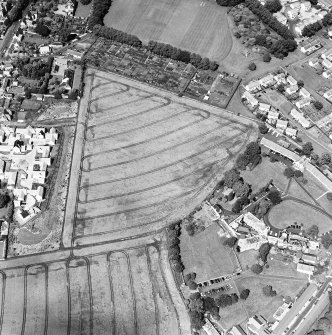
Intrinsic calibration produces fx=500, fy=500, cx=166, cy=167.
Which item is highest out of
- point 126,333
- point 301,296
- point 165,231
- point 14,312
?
point 301,296

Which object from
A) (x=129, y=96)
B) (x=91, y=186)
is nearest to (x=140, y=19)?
(x=129, y=96)

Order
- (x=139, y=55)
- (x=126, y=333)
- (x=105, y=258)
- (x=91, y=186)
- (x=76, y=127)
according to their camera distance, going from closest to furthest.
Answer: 1. (x=126, y=333)
2. (x=105, y=258)
3. (x=91, y=186)
4. (x=76, y=127)
5. (x=139, y=55)

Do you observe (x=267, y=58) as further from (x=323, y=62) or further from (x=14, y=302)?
(x=14, y=302)

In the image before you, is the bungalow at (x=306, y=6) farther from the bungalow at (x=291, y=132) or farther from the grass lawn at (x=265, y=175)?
the grass lawn at (x=265, y=175)

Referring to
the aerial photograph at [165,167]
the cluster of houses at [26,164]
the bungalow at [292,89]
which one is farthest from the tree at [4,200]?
the bungalow at [292,89]

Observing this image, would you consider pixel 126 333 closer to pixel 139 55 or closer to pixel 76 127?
pixel 76 127
